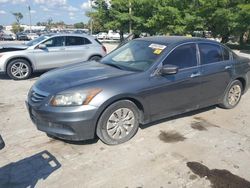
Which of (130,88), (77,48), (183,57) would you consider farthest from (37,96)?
(77,48)

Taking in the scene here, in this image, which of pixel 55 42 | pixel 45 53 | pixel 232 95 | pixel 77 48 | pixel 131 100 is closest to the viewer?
pixel 131 100

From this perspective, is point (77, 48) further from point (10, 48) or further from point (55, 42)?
point (10, 48)

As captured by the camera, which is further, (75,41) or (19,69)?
(75,41)

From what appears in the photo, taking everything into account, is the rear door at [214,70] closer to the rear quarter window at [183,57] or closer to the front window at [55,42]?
the rear quarter window at [183,57]

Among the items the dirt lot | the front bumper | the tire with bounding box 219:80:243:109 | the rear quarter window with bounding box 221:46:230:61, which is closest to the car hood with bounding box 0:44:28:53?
the dirt lot

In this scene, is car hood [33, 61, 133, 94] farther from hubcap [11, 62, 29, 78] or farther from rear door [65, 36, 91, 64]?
rear door [65, 36, 91, 64]

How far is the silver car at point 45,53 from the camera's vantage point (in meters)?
8.91

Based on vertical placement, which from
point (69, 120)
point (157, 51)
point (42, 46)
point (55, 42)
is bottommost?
point (69, 120)

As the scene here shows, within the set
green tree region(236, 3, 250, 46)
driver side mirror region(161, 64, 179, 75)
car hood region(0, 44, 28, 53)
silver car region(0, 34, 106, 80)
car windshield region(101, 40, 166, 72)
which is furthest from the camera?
green tree region(236, 3, 250, 46)

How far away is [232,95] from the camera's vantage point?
238 inches

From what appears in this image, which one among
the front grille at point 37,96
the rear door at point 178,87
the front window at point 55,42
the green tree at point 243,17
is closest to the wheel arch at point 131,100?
the rear door at point 178,87

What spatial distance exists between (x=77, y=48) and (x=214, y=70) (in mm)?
5680

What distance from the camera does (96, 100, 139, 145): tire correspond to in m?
4.10

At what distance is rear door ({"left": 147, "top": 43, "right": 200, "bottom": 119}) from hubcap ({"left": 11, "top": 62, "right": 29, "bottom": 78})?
584 cm
